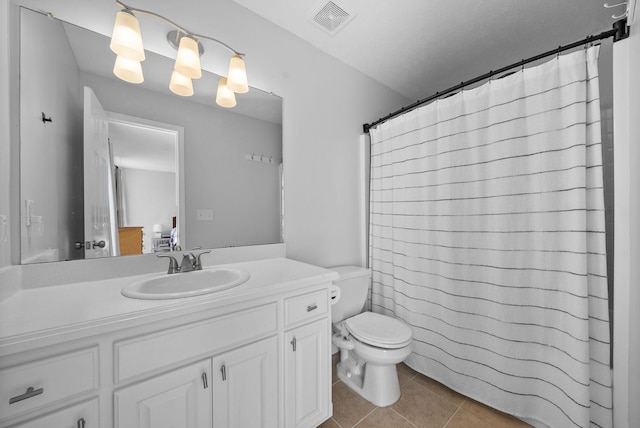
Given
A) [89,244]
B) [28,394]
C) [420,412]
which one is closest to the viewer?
[28,394]

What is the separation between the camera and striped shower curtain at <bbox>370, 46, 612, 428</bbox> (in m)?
1.06

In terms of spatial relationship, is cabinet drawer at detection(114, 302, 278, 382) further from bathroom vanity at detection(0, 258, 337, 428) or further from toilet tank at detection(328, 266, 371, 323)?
toilet tank at detection(328, 266, 371, 323)

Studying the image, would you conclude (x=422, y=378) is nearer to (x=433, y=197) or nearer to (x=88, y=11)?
(x=433, y=197)

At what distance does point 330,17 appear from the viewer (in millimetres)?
1552

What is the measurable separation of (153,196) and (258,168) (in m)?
0.59

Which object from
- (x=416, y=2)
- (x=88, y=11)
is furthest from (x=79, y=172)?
(x=416, y=2)

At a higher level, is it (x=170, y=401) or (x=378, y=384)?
(x=170, y=401)

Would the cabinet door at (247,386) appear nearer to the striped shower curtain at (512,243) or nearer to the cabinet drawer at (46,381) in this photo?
the cabinet drawer at (46,381)

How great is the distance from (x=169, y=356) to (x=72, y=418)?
0.24 metres

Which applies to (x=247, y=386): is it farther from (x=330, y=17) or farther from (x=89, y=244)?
(x=330, y=17)

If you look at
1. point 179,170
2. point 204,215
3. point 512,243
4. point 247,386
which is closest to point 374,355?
point 247,386

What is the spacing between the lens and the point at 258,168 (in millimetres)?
1536

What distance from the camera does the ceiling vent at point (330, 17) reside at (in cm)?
148

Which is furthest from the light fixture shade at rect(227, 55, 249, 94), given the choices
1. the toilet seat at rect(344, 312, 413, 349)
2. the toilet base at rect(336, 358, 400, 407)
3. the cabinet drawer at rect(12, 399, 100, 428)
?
the toilet base at rect(336, 358, 400, 407)
